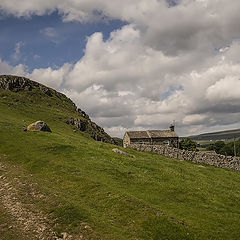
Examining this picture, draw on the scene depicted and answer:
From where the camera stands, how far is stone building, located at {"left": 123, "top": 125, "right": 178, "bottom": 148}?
402 feet

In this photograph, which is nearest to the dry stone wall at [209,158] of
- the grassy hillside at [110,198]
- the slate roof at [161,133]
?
the grassy hillside at [110,198]

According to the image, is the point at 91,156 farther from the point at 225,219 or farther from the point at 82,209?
the point at 225,219

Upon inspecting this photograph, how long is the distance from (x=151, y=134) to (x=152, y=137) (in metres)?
1.82

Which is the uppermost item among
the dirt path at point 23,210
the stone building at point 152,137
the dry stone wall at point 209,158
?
the stone building at point 152,137

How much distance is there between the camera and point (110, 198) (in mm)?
25469

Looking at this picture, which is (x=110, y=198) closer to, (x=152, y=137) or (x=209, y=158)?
(x=209, y=158)

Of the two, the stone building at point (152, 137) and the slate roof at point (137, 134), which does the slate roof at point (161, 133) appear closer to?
the stone building at point (152, 137)

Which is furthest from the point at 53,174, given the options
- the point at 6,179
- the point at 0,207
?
the point at 0,207

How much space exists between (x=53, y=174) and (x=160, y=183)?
37.7ft

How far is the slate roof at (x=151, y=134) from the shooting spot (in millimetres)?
123875

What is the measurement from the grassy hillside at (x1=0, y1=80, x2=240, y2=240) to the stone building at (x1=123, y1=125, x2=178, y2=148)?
259ft

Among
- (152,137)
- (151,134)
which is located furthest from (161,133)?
(152,137)

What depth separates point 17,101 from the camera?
112625mm

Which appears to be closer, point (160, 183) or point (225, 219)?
point (225, 219)
